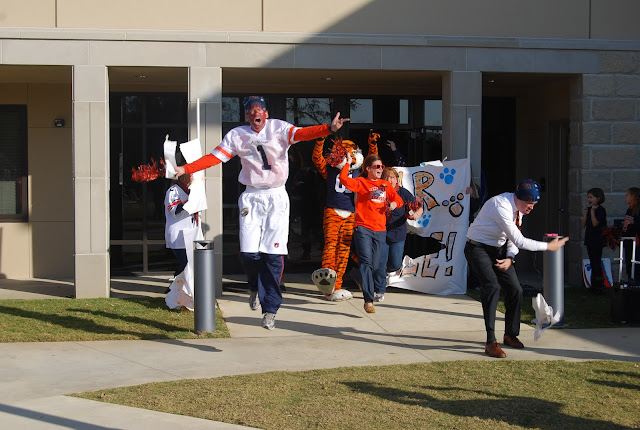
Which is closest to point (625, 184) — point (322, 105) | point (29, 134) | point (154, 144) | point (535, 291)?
point (535, 291)

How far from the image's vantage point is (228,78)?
12547 mm

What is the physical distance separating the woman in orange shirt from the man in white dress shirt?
200cm

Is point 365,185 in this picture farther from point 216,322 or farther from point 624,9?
point 624,9

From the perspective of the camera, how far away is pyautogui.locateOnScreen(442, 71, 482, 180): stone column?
37.5 feet

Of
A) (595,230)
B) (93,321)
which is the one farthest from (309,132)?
(595,230)

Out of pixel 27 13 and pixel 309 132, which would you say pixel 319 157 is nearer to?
pixel 309 132

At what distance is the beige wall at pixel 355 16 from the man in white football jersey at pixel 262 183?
3.02m

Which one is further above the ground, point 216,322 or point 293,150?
point 293,150

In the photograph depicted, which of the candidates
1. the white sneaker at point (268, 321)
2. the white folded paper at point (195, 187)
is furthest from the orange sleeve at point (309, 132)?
the white sneaker at point (268, 321)

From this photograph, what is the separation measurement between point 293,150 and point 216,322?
479cm

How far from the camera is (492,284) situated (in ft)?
25.5

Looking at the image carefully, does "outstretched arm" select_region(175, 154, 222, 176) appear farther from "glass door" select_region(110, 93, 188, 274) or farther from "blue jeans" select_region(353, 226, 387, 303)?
"glass door" select_region(110, 93, 188, 274)

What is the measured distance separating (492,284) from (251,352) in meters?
2.26

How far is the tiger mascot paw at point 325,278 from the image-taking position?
10.2 meters
